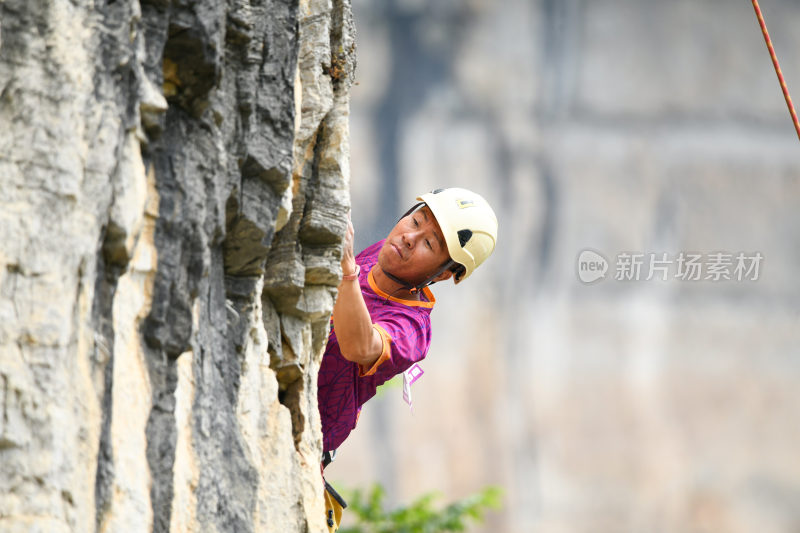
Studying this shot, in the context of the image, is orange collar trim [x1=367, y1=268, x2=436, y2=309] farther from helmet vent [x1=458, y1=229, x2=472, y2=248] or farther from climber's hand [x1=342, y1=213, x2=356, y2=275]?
climber's hand [x1=342, y1=213, x2=356, y2=275]

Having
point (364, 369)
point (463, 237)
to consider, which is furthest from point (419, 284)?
point (364, 369)

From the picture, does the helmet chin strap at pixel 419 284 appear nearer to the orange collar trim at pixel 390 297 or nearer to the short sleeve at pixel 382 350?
the orange collar trim at pixel 390 297

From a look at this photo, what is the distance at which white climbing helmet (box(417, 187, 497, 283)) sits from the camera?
3855mm

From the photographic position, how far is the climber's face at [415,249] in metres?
3.76

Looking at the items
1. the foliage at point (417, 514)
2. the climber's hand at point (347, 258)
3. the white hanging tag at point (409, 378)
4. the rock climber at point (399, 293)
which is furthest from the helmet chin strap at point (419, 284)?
the foliage at point (417, 514)

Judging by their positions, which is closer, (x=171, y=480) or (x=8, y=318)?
(x=8, y=318)

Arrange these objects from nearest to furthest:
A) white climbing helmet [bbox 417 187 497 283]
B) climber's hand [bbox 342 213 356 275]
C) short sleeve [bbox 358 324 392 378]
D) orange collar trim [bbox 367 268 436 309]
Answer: climber's hand [bbox 342 213 356 275]
short sleeve [bbox 358 324 392 378]
orange collar trim [bbox 367 268 436 309]
white climbing helmet [bbox 417 187 497 283]

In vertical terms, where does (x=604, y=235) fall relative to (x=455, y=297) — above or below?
above

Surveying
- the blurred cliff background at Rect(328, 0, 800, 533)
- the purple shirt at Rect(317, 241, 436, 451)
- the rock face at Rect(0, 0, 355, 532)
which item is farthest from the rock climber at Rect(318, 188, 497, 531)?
the blurred cliff background at Rect(328, 0, 800, 533)

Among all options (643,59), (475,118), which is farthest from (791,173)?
(475,118)

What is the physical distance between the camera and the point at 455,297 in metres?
12.9

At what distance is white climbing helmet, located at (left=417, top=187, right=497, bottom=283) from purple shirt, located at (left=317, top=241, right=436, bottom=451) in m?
0.27

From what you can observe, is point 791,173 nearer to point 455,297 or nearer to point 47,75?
point 455,297

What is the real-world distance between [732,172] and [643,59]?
1.97 metres
